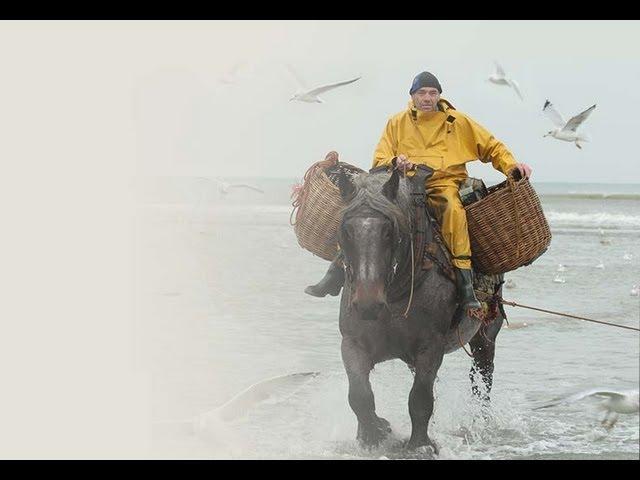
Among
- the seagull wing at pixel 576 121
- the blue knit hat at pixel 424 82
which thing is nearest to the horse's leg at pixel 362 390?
the blue knit hat at pixel 424 82

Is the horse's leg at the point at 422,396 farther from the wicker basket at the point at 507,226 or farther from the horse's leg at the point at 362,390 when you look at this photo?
the wicker basket at the point at 507,226

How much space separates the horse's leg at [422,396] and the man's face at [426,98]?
5.29 ft

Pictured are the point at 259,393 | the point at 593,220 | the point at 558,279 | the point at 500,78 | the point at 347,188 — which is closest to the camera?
the point at 347,188

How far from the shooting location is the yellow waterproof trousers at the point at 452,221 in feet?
23.0

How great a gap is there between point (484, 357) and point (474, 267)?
54.2 inches

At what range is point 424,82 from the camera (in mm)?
7195

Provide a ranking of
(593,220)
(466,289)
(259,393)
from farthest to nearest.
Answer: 1. (593,220)
2. (259,393)
3. (466,289)

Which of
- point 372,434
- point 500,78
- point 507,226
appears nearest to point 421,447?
point 372,434

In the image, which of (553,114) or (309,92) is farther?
(553,114)

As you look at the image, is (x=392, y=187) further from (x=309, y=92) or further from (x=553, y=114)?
(x=553, y=114)

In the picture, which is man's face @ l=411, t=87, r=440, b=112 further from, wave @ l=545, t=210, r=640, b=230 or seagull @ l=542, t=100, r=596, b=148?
wave @ l=545, t=210, r=640, b=230

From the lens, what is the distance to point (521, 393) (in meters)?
9.47

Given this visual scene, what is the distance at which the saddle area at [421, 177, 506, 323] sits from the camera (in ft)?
22.7

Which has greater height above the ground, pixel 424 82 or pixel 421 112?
pixel 424 82
